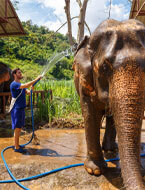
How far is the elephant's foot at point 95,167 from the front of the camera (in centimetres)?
275

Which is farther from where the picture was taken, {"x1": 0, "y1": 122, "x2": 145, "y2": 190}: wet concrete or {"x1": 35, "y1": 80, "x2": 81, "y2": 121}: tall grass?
{"x1": 35, "y1": 80, "x2": 81, "y2": 121}: tall grass

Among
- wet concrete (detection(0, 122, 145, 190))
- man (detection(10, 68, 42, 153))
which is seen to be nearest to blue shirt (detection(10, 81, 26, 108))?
man (detection(10, 68, 42, 153))

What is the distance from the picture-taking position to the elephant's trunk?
5.57ft

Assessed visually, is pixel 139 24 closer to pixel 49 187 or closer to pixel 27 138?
pixel 49 187

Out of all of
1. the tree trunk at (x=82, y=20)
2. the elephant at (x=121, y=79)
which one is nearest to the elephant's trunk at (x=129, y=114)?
the elephant at (x=121, y=79)

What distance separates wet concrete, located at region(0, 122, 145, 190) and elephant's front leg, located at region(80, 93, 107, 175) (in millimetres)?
108

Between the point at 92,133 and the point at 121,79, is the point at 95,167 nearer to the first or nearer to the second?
the point at 92,133

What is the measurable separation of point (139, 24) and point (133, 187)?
1627 mm

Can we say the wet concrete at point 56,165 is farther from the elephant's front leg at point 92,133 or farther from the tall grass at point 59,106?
the tall grass at point 59,106

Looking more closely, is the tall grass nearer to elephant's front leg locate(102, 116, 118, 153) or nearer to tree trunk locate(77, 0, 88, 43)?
tree trunk locate(77, 0, 88, 43)

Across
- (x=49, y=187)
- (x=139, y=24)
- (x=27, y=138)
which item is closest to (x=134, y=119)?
(x=139, y=24)

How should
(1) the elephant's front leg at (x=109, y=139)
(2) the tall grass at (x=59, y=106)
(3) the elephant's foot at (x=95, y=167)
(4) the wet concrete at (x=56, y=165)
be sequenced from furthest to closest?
(2) the tall grass at (x=59, y=106), (1) the elephant's front leg at (x=109, y=139), (3) the elephant's foot at (x=95, y=167), (4) the wet concrete at (x=56, y=165)

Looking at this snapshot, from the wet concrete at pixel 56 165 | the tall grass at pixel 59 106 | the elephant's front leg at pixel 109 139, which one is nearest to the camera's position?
the wet concrete at pixel 56 165

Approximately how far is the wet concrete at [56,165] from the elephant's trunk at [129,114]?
934mm
